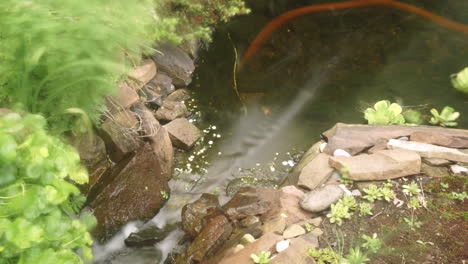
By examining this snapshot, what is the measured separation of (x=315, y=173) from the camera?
3.60 meters

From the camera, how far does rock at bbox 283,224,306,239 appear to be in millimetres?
2916

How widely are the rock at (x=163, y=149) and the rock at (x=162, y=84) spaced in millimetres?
819

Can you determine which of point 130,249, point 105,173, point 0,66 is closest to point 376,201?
point 130,249

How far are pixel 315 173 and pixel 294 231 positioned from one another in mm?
Result: 809

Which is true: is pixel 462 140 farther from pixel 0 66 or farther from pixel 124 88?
pixel 0 66

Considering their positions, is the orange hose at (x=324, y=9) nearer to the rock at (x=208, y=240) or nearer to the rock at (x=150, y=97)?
the rock at (x=150, y=97)

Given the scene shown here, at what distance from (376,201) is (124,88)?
8.46ft

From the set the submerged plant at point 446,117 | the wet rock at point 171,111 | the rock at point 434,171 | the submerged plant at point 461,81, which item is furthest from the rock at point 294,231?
the submerged plant at point 461,81

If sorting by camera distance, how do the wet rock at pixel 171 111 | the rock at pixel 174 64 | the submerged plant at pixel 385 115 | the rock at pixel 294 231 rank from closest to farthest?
the rock at pixel 294 231 < the wet rock at pixel 171 111 < the submerged plant at pixel 385 115 < the rock at pixel 174 64

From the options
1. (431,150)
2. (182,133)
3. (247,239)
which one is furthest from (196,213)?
(431,150)

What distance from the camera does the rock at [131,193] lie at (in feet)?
10.6

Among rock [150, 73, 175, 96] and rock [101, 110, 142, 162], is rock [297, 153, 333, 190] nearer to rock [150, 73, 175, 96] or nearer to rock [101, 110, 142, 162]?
rock [101, 110, 142, 162]

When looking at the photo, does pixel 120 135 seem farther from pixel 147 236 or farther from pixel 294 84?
pixel 294 84

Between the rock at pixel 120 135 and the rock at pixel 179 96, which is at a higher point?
the rock at pixel 120 135
